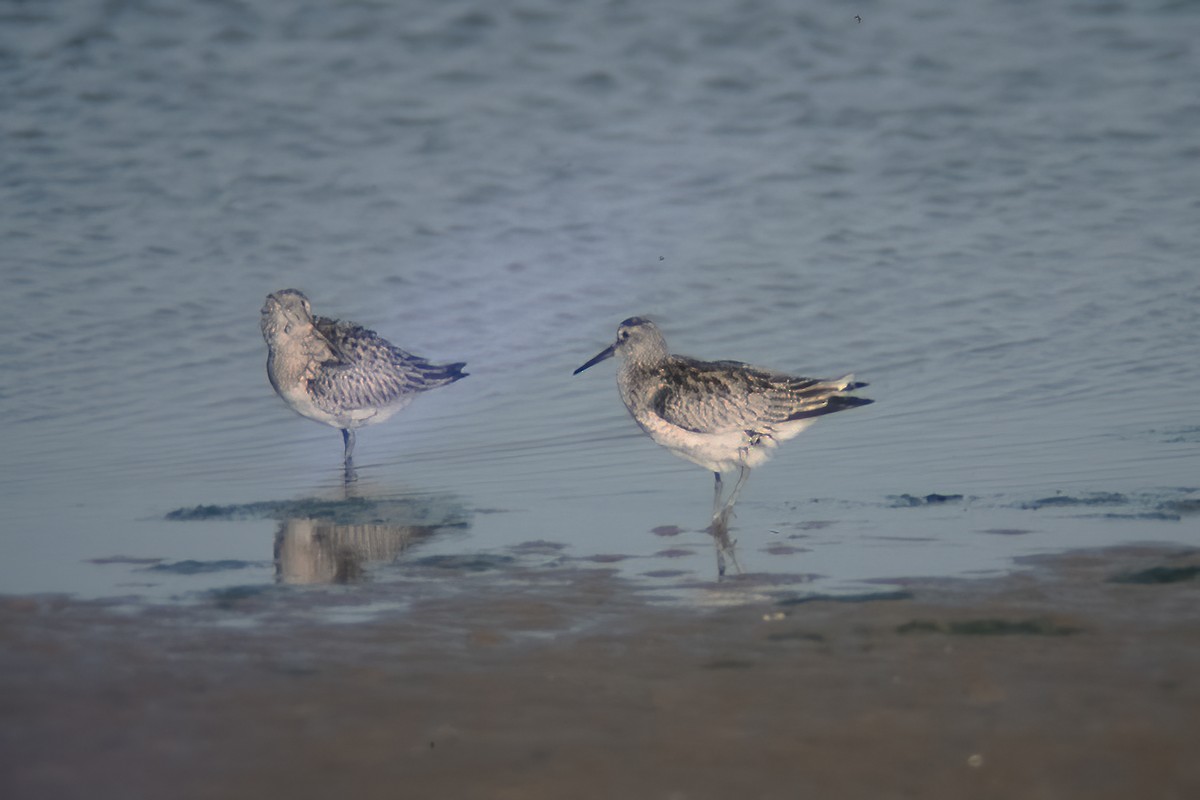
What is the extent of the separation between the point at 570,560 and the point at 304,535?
1622 millimetres

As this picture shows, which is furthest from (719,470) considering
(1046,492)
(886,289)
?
(886,289)

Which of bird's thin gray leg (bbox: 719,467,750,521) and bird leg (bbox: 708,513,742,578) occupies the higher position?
bird's thin gray leg (bbox: 719,467,750,521)

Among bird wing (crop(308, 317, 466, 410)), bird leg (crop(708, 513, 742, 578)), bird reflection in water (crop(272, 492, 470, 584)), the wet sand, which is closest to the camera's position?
the wet sand

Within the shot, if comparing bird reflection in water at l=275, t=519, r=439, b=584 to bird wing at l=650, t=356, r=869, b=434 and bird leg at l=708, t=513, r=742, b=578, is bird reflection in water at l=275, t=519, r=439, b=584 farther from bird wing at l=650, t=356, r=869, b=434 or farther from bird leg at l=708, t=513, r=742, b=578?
bird wing at l=650, t=356, r=869, b=434

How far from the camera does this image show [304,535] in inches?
317

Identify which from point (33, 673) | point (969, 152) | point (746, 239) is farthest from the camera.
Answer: point (969, 152)

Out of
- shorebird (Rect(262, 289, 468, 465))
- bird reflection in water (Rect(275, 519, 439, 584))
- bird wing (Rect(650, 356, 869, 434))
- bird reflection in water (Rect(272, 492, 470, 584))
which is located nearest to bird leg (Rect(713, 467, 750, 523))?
bird wing (Rect(650, 356, 869, 434))

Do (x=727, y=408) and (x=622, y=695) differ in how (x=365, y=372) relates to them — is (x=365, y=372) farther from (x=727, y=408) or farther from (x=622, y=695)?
(x=622, y=695)

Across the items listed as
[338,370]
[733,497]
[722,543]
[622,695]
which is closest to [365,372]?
[338,370]

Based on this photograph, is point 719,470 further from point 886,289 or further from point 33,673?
point 886,289

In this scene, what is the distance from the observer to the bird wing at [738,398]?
9148 millimetres

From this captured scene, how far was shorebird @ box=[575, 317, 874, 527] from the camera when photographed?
911 cm

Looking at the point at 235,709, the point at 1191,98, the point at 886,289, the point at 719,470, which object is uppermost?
the point at 1191,98

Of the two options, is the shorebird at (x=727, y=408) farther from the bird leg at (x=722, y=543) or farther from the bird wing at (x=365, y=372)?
the bird wing at (x=365, y=372)
